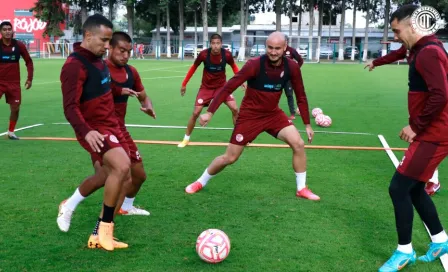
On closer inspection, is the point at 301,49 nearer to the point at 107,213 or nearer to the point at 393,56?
the point at 393,56

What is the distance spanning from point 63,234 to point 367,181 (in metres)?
4.24

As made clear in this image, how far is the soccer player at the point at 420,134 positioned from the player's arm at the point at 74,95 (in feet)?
8.83

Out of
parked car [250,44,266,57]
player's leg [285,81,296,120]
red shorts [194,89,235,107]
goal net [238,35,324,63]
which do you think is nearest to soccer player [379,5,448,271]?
red shorts [194,89,235,107]

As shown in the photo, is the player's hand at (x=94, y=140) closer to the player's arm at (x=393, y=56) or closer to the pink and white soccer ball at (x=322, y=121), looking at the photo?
the player's arm at (x=393, y=56)

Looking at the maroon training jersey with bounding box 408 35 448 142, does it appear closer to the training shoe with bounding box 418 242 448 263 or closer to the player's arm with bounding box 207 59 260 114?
the training shoe with bounding box 418 242 448 263

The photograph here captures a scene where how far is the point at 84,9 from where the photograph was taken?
56.1 meters

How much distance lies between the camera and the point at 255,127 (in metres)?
6.58

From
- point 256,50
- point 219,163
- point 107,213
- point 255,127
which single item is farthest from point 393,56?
point 256,50

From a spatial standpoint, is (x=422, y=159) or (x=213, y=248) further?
(x=213, y=248)

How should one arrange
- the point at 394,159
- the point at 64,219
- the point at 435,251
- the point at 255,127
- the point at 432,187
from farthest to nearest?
1. the point at 394,159
2. the point at 432,187
3. the point at 255,127
4. the point at 64,219
5. the point at 435,251

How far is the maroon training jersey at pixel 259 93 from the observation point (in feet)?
20.7

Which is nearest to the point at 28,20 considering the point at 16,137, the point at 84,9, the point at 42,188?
the point at 84,9

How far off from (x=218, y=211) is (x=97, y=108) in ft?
6.43

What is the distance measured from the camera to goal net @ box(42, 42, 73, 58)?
54.4 m
